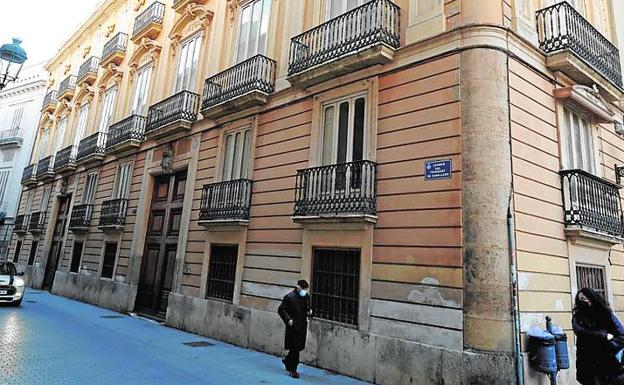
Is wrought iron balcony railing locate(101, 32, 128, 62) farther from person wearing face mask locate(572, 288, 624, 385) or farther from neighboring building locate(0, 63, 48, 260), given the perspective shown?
person wearing face mask locate(572, 288, 624, 385)

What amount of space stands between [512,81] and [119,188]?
14053 millimetres

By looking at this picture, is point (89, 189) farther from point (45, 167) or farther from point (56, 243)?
point (45, 167)

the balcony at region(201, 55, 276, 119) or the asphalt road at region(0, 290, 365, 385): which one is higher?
the balcony at region(201, 55, 276, 119)

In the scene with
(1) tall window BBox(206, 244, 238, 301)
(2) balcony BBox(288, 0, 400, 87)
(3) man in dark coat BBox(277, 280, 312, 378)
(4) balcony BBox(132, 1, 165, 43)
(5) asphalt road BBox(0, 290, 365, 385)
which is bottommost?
(5) asphalt road BBox(0, 290, 365, 385)

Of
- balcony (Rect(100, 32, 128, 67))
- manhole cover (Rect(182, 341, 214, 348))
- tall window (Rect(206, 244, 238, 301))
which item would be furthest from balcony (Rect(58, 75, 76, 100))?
manhole cover (Rect(182, 341, 214, 348))

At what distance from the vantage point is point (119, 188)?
1590 cm

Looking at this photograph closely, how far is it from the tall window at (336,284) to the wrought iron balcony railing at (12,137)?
2810 cm

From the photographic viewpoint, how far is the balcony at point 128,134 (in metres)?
15.0

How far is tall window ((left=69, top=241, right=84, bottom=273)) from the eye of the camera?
58.0ft

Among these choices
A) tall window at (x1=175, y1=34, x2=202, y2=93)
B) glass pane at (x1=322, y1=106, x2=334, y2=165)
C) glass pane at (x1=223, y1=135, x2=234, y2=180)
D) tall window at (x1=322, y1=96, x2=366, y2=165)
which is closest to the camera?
tall window at (x1=322, y1=96, x2=366, y2=165)

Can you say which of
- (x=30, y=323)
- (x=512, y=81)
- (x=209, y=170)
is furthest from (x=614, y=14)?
(x=30, y=323)

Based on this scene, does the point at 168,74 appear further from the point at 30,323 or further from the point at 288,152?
the point at 30,323

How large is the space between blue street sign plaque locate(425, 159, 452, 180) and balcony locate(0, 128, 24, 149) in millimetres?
29992

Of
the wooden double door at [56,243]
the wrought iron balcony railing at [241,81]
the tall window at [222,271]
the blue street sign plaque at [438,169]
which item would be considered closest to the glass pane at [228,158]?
the wrought iron balcony railing at [241,81]
